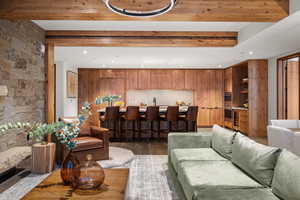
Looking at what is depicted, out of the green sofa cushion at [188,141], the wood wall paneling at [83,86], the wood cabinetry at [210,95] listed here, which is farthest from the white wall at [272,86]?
the wood wall paneling at [83,86]

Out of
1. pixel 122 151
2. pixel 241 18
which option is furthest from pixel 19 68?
pixel 241 18

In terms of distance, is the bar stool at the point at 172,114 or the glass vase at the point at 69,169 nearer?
the glass vase at the point at 69,169

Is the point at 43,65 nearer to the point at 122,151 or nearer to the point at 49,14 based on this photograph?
the point at 49,14

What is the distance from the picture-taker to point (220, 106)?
9.47 meters

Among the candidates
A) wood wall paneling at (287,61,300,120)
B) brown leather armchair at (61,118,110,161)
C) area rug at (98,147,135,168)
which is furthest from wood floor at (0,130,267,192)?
wood wall paneling at (287,61,300,120)

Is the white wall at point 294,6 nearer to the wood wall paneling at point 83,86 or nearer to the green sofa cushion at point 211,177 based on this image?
the green sofa cushion at point 211,177

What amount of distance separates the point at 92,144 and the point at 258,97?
535 cm

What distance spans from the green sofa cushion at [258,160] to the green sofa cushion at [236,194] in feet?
0.49

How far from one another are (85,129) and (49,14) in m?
2.18

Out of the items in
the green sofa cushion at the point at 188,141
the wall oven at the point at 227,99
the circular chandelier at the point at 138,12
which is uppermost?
the circular chandelier at the point at 138,12

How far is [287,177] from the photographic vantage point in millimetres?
1649

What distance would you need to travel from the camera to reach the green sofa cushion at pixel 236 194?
5.79 ft

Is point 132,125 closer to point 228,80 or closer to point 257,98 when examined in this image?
point 257,98

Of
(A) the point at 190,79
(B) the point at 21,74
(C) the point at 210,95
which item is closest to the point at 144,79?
(A) the point at 190,79
